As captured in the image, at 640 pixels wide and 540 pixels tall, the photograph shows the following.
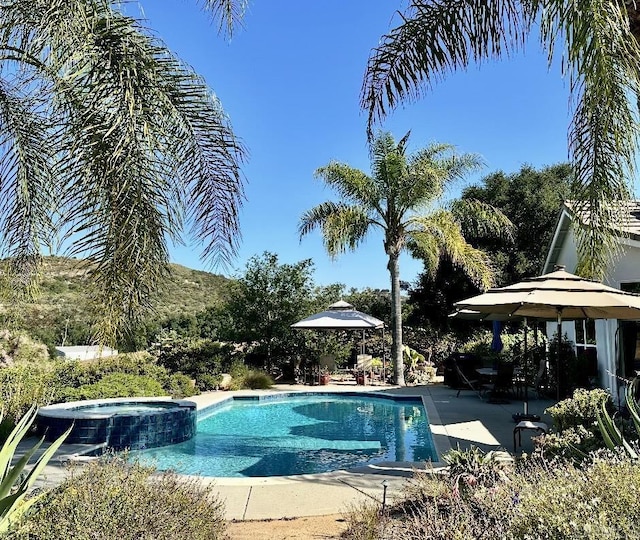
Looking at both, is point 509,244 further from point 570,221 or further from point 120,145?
point 120,145

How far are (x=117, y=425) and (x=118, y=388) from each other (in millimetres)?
3834

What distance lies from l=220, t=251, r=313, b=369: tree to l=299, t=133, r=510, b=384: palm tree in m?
3.29

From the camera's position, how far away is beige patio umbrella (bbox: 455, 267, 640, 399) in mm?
8062

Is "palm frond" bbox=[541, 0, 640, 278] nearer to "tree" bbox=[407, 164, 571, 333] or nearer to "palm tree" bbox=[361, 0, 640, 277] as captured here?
"palm tree" bbox=[361, 0, 640, 277]

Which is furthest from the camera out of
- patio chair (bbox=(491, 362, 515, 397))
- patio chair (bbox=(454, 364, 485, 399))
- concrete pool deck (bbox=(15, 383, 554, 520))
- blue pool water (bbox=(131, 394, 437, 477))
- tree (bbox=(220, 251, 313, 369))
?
tree (bbox=(220, 251, 313, 369))

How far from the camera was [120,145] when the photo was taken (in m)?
3.91

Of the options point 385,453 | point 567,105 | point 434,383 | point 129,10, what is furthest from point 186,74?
point 434,383

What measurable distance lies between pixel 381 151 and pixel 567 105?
1380 centimetres

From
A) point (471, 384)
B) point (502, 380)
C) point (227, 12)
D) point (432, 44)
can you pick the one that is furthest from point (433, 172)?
point (227, 12)

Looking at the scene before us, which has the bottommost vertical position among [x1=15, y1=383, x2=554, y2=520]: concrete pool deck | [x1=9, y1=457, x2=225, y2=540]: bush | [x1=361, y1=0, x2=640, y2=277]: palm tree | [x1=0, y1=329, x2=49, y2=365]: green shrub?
[x1=15, y1=383, x2=554, y2=520]: concrete pool deck

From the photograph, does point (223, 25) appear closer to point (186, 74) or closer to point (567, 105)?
point (186, 74)

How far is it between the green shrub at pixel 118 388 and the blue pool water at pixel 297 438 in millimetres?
1712

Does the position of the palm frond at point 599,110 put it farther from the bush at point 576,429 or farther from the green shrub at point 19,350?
the green shrub at point 19,350

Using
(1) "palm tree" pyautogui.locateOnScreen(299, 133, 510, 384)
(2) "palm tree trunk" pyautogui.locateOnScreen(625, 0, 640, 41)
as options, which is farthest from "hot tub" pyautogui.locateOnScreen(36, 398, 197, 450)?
(2) "palm tree trunk" pyautogui.locateOnScreen(625, 0, 640, 41)
